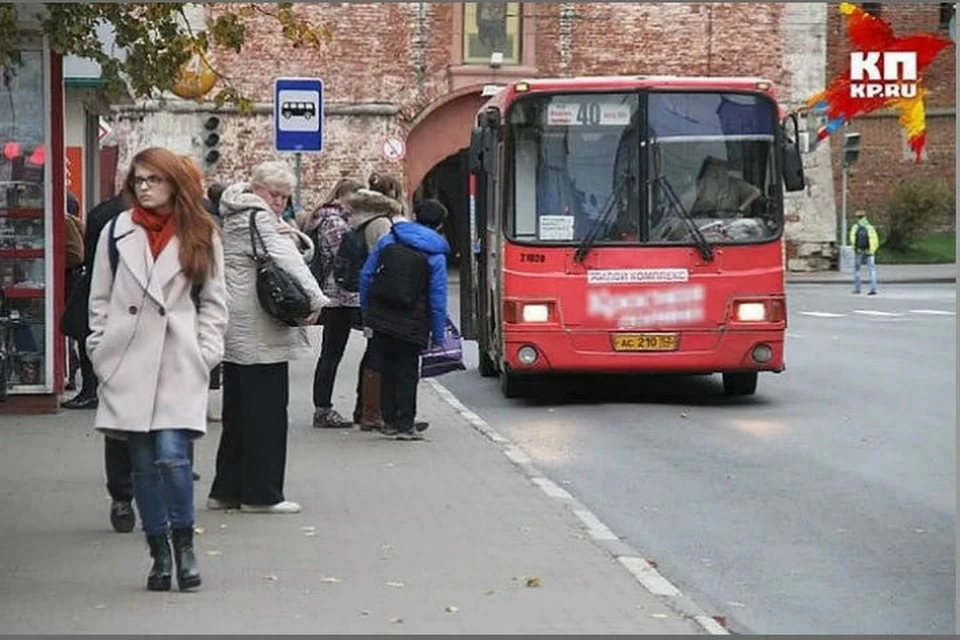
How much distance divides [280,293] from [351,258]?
17.8 feet

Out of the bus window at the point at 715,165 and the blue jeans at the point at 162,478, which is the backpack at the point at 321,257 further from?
the blue jeans at the point at 162,478

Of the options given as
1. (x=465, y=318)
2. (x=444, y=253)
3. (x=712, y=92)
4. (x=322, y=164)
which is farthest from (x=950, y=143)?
(x=444, y=253)

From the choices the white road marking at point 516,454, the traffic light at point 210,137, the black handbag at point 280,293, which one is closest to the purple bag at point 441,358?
the white road marking at point 516,454

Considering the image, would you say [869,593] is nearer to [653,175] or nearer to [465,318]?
[653,175]

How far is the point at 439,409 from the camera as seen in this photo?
18969mm

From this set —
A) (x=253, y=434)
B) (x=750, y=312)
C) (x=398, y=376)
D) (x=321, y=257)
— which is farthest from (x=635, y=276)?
(x=253, y=434)

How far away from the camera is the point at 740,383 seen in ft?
65.9

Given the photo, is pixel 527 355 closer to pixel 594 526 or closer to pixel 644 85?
pixel 644 85

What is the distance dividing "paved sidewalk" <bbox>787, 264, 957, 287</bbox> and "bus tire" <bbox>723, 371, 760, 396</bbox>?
30764 millimetres

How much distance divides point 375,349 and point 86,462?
2.56 m

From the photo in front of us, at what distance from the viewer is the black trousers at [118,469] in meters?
10.9

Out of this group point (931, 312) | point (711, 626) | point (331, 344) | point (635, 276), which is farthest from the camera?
point (931, 312)

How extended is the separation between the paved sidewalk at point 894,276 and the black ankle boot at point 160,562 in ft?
138

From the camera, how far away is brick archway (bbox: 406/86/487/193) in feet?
166
